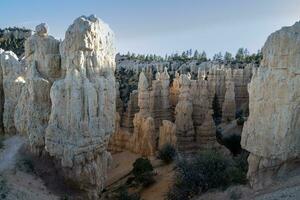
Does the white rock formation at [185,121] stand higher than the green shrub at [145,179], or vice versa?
the white rock formation at [185,121]

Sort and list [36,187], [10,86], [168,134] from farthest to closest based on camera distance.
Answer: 1. [168,134]
2. [10,86]
3. [36,187]

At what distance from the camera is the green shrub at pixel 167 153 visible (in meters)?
27.5

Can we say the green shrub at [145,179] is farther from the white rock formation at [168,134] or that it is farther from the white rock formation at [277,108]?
the white rock formation at [277,108]

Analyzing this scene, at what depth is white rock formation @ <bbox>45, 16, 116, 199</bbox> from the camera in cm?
1691

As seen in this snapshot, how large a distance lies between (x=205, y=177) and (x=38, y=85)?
26.2 ft

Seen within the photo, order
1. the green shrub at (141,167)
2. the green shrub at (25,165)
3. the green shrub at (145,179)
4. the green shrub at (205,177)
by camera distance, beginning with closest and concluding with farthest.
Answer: the green shrub at (25,165), the green shrub at (205,177), the green shrub at (145,179), the green shrub at (141,167)

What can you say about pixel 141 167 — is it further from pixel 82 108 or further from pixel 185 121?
pixel 82 108

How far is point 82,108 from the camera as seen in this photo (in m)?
17.0

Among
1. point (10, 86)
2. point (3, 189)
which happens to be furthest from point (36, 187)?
point (10, 86)

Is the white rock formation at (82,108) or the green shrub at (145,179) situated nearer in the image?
the white rock formation at (82,108)

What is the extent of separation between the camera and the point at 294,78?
50.0 ft

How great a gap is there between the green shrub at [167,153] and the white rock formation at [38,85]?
1018 cm

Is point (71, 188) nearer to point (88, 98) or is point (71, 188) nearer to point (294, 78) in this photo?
point (88, 98)

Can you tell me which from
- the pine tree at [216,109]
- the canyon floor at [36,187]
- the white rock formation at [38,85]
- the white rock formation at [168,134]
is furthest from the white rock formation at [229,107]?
the white rock formation at [38,85]
